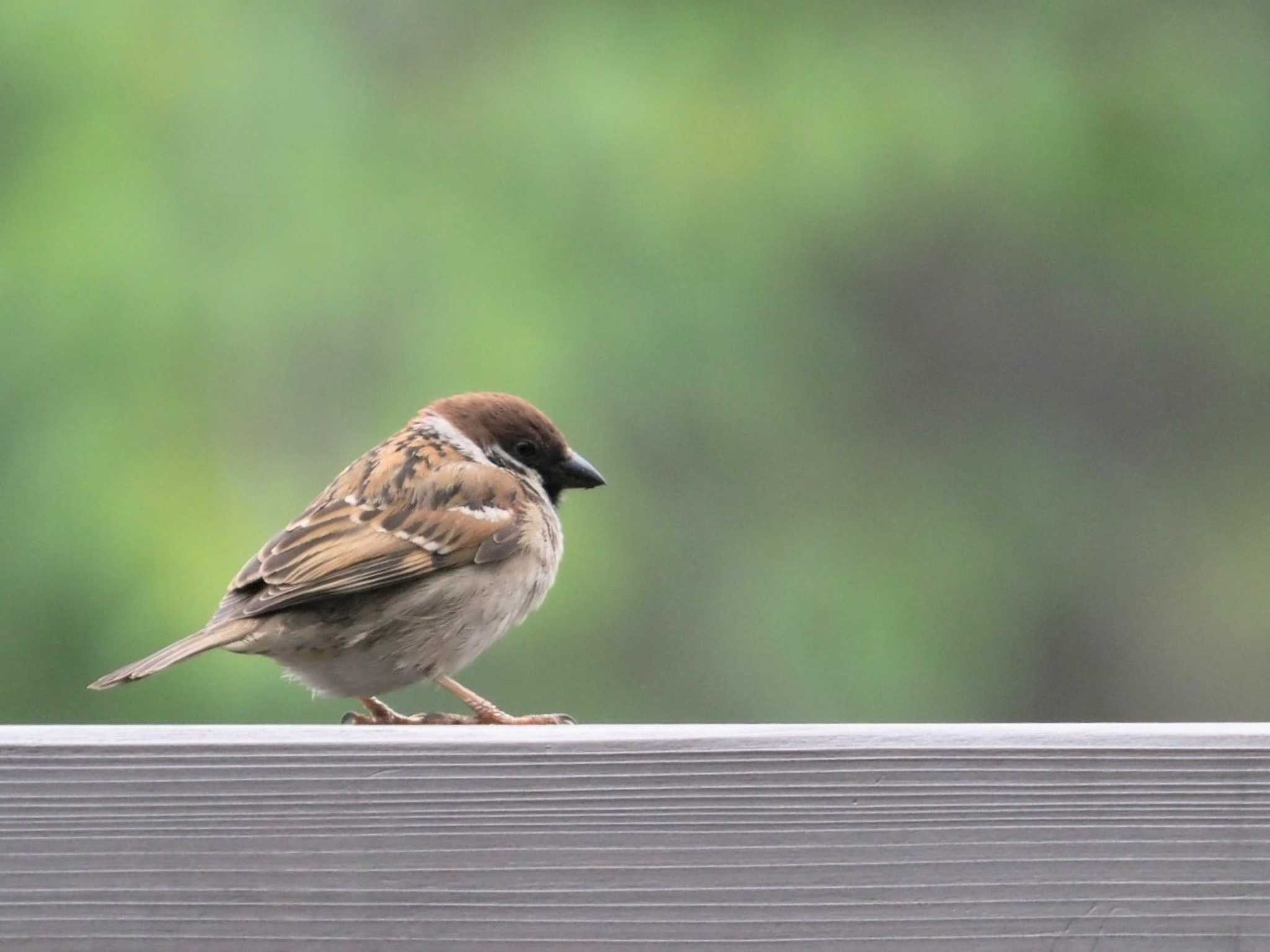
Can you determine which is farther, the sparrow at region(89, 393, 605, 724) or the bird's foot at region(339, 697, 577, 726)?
the sparrow at region(89, 393, 605, 724)

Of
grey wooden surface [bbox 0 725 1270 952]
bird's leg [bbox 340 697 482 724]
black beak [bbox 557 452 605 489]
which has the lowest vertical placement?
bird's leg [bbox 340 697 482 724]

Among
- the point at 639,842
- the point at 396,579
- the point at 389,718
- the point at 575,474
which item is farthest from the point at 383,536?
the point at 639,842

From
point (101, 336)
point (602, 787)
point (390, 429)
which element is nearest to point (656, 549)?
point (390, 429)

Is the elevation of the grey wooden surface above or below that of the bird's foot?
above

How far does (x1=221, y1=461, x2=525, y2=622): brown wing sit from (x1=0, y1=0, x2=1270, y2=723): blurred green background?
1.22 m

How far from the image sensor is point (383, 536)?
3826 millimetres

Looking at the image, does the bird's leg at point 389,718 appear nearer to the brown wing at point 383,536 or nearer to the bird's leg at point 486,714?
the bird's leg at point 486,714

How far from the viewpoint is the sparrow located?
362cm

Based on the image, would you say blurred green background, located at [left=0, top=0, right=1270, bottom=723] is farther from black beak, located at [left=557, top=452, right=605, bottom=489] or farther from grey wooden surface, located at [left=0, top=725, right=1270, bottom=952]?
grey wooden surface, located at [left=0, top=725, right=1270, bottom=952]

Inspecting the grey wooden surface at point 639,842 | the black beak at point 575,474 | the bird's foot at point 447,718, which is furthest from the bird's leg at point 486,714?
the grey wooden surface at point 639,842

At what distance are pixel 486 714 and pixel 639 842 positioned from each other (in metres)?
1.87

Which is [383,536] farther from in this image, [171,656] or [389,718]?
[171,656]

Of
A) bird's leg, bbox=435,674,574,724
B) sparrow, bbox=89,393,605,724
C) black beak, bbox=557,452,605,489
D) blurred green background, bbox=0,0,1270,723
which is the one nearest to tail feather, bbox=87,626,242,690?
sparrow, bbox=89,393,605,724

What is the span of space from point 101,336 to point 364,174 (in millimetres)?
1154
